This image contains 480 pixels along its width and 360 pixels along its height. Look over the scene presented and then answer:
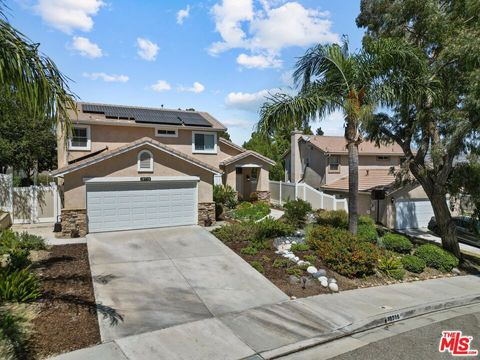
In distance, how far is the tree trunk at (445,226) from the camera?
14.9 meters

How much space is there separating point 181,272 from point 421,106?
11329 mm

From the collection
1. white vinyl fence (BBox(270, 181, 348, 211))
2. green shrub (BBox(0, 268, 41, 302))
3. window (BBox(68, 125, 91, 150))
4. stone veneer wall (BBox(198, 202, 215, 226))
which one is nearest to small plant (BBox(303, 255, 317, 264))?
stone veneer wall (BBox(198, 202, 215, 226))

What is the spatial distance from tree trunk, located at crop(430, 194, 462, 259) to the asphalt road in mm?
7081

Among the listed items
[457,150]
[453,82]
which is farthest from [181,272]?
[453,82]

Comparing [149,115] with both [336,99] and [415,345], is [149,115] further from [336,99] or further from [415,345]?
[415,345]

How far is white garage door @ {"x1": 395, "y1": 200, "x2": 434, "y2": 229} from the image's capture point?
21875 mm

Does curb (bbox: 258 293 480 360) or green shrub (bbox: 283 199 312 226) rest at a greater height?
green shrub (bbox: 283 199 312 226)

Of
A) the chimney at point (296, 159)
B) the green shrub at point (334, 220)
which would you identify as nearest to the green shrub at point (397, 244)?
the green shrub at point (334, 220)

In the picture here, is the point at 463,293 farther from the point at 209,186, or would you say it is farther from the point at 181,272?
the point at 209,186

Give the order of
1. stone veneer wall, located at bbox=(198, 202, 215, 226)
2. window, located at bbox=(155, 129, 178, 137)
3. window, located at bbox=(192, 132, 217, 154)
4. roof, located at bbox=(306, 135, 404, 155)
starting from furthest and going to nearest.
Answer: roof, located at bbox=(306, 135, 404, 155)
window, located at bbox=(192, 132, 217, 154)
window, located at bbox=(155, 129, 178, 137)
stone veneer wall, located at bbox=(198, 202, 215, 226)

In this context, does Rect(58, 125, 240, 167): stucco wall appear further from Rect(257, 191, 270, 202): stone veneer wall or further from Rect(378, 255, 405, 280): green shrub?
Rect(378, 255, 405, 280): green shrub

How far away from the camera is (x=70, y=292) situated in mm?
8586

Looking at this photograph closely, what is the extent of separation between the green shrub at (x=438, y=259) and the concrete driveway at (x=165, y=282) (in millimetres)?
6863

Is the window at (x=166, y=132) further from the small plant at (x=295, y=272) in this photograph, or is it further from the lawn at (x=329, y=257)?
the small plant at (x=295, y=272)
